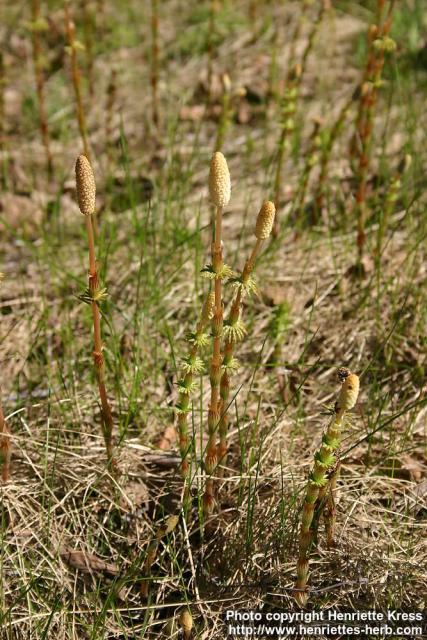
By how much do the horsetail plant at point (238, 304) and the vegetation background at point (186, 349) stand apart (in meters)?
0.09

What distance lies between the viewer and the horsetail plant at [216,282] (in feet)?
5.42

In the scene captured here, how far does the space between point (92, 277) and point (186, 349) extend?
1001 millimetres

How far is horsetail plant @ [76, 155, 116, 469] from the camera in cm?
181

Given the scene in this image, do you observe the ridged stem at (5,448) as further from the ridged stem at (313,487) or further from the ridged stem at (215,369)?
the ridged stem at (313,487)

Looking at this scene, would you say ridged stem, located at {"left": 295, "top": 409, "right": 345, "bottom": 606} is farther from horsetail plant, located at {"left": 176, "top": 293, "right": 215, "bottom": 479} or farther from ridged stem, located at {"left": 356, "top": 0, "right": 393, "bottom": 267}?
ridged stem, located at {"left": 356, "top": 0, "right": 393, "bottom": 267}

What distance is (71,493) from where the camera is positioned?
2.35 meters

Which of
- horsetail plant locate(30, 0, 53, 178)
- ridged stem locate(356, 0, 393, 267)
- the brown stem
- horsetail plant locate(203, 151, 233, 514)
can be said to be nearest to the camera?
horsetail plant locate(203, 151, 233, 514)

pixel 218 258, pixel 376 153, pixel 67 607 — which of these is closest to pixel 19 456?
pixel 67 607

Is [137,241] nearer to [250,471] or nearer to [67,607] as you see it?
[250,471]

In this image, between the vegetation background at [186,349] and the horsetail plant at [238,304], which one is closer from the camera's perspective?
the horsetail plant at [238,304]

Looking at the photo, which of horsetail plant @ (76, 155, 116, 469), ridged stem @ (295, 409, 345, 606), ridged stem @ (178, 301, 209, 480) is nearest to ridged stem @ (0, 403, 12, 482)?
horsetail plant @ (76, 155, 116, 469)

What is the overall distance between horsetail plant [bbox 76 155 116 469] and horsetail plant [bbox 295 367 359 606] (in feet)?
2.40

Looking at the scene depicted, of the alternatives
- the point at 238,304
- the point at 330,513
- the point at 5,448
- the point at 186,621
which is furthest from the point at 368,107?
the point at 186,621

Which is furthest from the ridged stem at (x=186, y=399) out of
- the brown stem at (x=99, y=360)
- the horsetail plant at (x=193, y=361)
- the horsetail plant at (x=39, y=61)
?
the horsetail plant at (x=39, y=61)
